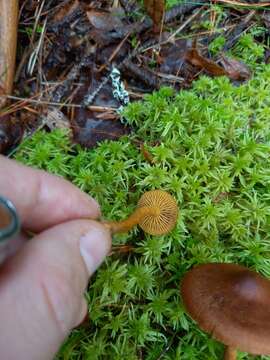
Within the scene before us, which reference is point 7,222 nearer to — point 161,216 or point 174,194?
point 161,216

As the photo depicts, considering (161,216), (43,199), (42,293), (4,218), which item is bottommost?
(161,216)

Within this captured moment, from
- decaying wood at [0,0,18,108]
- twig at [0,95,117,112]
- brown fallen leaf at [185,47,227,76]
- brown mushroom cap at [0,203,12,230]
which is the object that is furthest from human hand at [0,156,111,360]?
brown fallen leaf at [185,47,227,76]

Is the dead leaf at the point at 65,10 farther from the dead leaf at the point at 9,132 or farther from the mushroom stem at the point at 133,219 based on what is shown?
the mushroom stem at the point at 133,219

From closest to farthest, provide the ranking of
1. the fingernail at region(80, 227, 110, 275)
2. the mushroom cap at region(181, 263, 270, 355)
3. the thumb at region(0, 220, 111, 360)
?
1. the thumb at region(0, 220, 111, 360)
2. the fingernail at region(80, 227, 110, 275)
3. the mushroom cap at region(181, 263, 270, 355)

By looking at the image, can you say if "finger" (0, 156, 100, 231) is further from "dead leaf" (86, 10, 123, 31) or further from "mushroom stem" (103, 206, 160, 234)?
"dead leaf" (86, 10, 123, 31)

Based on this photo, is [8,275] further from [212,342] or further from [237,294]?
[212,342]

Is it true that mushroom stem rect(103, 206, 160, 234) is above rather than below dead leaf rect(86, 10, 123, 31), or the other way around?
below

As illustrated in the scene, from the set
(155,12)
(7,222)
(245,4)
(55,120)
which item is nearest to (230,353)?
(7,222)
